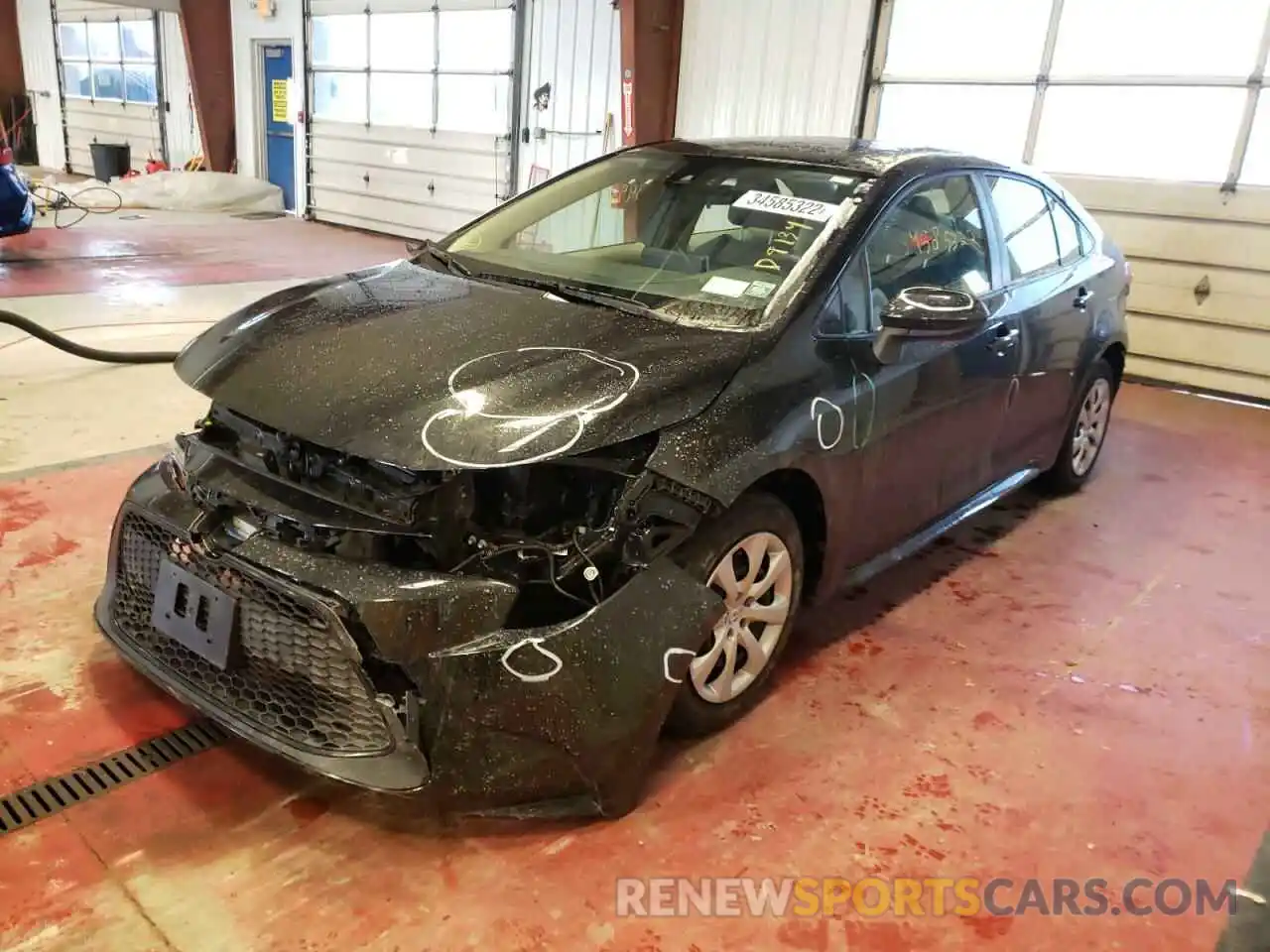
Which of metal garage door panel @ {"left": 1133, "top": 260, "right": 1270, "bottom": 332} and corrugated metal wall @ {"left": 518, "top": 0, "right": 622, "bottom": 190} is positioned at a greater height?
corrugated metal wall @ {"left": 518, "top": 0, "right": 622, "bottom": 190}

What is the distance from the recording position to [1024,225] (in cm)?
356

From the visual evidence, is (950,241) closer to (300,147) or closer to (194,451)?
(194,451)

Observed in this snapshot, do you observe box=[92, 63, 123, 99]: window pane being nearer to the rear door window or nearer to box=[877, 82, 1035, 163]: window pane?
box=[877, 82, 1035, 163]: window pane

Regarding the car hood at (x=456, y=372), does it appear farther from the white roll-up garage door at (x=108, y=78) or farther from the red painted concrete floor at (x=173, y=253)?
the white roll-up garage door at (x=108, y=78)

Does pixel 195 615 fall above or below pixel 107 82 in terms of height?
below

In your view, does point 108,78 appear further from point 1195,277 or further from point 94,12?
point 1195,277

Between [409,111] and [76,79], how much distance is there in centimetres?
902

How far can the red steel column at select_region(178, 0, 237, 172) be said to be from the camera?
13039 mm

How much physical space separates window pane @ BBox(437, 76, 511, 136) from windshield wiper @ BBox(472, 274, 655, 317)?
816cm

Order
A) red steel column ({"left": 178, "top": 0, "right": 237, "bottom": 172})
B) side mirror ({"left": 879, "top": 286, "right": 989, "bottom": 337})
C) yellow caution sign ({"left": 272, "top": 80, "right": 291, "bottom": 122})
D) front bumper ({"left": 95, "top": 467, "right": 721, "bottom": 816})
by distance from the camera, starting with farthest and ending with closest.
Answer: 1. yellow caution sign ({"left": 272, "top": 80, "right": 291, "bottom": 122})
2. red steel column ({"left": 178, "top": 0, "right": 237, "bottom": 172})
3. side mirror ({"left": 879, "top": 286, "right": 989, "bottom": 337})
4. front bumper ({"left": 95, "top": 467, "right": 721, "bottom": 816})

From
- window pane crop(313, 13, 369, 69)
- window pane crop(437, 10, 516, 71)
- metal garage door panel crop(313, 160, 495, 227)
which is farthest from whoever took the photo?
window pane crop(313, 13, 369, 69)

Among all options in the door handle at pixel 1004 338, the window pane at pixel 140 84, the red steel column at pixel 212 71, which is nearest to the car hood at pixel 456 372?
the door handle at pixel 1004 338

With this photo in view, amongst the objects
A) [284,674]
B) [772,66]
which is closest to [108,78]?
[772,66]

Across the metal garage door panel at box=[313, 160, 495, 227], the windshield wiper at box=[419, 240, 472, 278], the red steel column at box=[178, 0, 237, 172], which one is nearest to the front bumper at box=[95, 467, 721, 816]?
the windshield wiper at box=[419, 240, 472, 278]
